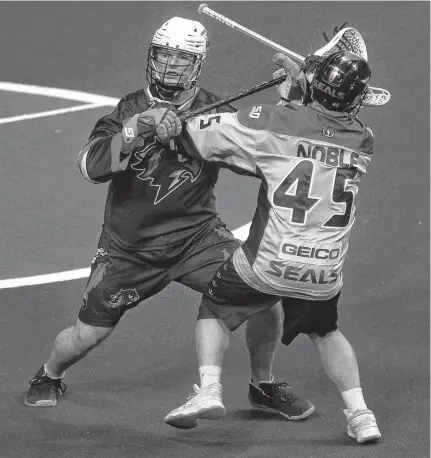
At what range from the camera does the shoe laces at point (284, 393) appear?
7.25 metres

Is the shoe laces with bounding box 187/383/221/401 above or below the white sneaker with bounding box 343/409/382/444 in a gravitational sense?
above

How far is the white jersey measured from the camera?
258 inches

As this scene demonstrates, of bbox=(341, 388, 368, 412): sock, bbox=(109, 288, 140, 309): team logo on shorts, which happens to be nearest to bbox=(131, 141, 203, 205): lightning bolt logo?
bbox=(109, 288, 140, 309): team logo on shorts

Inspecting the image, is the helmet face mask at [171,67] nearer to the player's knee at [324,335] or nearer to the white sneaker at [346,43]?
the white sneaker at [346,43]

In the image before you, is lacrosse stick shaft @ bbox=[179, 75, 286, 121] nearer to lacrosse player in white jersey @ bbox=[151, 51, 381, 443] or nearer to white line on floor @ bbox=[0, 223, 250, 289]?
lacrosse player in white jersey @ bbox=[151, 51, 381, 443]

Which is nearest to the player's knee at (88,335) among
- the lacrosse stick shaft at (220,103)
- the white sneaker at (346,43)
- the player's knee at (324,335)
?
the player's knee at (324,335)

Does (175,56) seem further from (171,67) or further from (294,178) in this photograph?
(294,178)

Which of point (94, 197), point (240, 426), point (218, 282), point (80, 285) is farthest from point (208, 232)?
point (94, 197)

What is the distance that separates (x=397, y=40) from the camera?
12.8 m

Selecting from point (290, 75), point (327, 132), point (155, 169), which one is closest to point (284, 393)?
point (155, 169)

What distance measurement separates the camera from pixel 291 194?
6.56 metres

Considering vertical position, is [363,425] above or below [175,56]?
below

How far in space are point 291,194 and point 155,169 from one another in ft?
2.65

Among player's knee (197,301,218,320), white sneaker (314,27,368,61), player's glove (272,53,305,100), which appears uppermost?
white sneaker (314,27,368,61)
